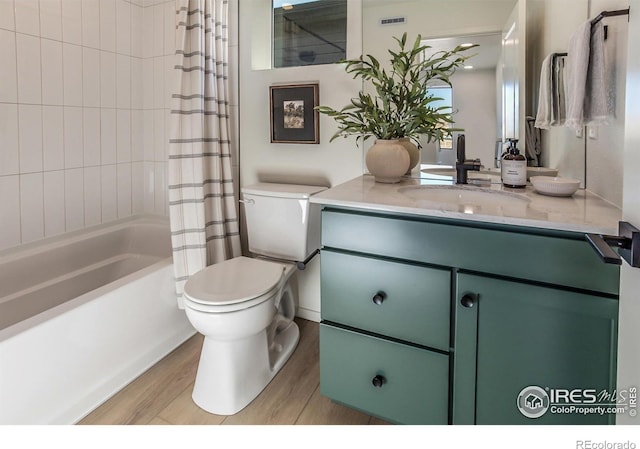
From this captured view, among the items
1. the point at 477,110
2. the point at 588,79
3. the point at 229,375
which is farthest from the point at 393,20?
the point at 229,375

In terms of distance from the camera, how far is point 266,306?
65.0 inches

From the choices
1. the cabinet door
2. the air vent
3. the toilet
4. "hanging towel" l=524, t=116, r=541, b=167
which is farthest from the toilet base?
→ the air vent

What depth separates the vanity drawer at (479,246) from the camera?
39.8 inches

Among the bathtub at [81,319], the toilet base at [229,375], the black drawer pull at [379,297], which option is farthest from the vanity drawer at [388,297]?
the bathtub at [81,319]

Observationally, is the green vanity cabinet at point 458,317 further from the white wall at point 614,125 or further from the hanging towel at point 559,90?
the hanging towel at point 559,90

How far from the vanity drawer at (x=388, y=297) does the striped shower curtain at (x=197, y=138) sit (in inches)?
35.4

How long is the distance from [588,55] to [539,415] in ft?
3.55

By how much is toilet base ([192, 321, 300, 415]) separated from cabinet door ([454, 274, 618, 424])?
86cm

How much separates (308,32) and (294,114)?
0.46 meters

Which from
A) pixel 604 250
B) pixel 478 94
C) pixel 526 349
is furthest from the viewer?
pixel 478 94

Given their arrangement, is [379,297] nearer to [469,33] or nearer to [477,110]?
[477,110]

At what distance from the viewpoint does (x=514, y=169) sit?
151cm
